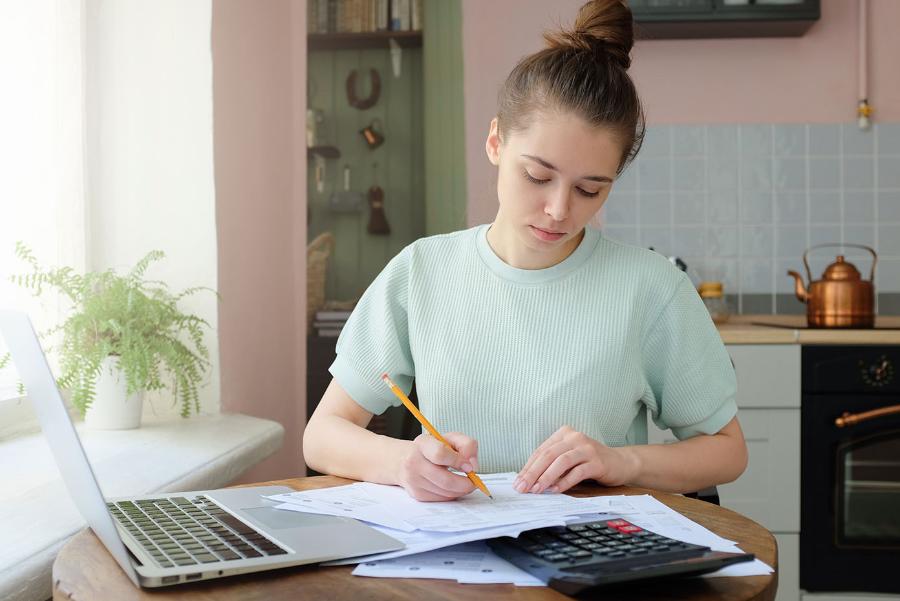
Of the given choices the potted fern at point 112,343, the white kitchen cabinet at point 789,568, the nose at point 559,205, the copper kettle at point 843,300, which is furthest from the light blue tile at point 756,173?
the nose at point 559,205

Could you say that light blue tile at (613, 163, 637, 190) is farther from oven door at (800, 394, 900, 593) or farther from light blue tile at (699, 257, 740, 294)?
oven door at (800, 394, 900, 593)

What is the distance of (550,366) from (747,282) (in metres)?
2.11

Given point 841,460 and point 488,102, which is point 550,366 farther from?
point 488,102

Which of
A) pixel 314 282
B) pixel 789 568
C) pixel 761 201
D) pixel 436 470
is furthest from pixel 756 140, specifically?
pixel 436 470

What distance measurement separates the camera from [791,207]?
3.26 meters

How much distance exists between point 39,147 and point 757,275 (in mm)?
2367

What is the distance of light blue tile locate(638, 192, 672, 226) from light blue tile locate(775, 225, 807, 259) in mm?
385

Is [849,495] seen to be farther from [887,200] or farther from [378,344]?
[378,344]

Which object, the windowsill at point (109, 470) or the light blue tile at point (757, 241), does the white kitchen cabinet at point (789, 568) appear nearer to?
the light blue tile at point (757, 241)

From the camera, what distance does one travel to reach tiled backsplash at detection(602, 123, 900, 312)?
3238 mm

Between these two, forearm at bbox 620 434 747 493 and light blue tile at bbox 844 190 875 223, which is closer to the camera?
forearm at bbox 620 434 747 493

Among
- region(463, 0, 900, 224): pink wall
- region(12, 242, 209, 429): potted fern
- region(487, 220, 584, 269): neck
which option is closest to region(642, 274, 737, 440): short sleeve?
region(487, 220, 584, 269): neck

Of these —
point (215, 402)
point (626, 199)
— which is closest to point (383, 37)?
point (626, 199)

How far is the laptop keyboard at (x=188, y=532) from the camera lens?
0.80 meters
